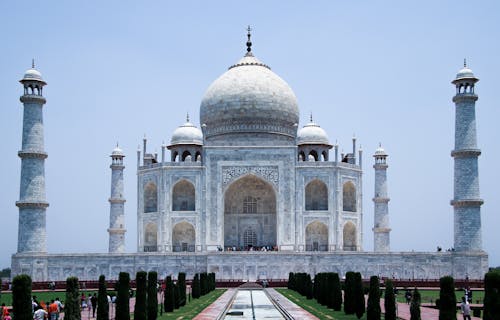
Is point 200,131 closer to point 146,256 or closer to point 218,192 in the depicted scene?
point 218,192

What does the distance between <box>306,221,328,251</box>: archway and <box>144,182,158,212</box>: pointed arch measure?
6.67m

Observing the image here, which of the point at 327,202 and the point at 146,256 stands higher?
the point at 327,202

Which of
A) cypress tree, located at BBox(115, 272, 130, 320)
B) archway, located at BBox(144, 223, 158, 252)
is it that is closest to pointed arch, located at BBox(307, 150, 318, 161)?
archway, located at BBox(144, 223, 158, 252)

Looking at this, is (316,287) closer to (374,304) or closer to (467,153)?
(374,304)

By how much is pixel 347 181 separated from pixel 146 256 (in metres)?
9.40

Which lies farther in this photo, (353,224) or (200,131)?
(200,131)

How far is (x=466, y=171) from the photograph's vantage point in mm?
26750

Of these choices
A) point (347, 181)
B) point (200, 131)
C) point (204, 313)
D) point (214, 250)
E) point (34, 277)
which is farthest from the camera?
point (200, 131)

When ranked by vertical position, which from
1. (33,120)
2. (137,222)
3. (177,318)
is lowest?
(177,318)

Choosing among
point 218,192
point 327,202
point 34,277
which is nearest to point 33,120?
point 34,277

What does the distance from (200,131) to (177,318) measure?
19690 millimetres

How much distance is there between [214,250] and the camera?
29.5 meters

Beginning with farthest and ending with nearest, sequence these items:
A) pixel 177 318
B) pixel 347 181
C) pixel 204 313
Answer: pixel 347 181 → pixel 204 313 → pixel 177 318

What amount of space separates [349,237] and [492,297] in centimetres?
2236
